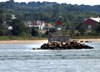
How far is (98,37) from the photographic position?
17312 centimetres

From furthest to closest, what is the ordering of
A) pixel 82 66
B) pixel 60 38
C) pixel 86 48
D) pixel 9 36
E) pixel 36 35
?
pixel 36 35 < pixel 9 36 < pixel 60 38 < pixel 86 48 < pixel 82 66

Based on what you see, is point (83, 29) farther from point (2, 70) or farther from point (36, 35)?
point (2, 70)

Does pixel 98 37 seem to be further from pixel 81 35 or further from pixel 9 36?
pixel 9 36

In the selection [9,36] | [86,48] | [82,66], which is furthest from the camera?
[9,36]

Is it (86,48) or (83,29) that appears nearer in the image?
(86,48)

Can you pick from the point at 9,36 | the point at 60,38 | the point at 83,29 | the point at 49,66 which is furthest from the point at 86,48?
the point at 83,29

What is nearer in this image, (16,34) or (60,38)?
(60,38)

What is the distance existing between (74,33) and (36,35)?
11901 mm

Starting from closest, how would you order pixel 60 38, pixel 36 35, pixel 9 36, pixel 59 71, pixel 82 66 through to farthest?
1. pixel 59 71
2. pixel 82 66
3. pixel 60 38
4. pixel 9 36
5. pixel 36 35

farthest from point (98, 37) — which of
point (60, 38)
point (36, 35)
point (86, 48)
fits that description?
point (86, 48)

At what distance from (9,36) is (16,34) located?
8.42 meters

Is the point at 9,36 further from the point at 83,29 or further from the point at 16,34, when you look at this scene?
the point at 83,29

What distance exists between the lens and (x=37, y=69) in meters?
60.6

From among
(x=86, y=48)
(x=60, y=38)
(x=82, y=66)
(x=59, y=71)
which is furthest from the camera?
(x=60, y=38)
